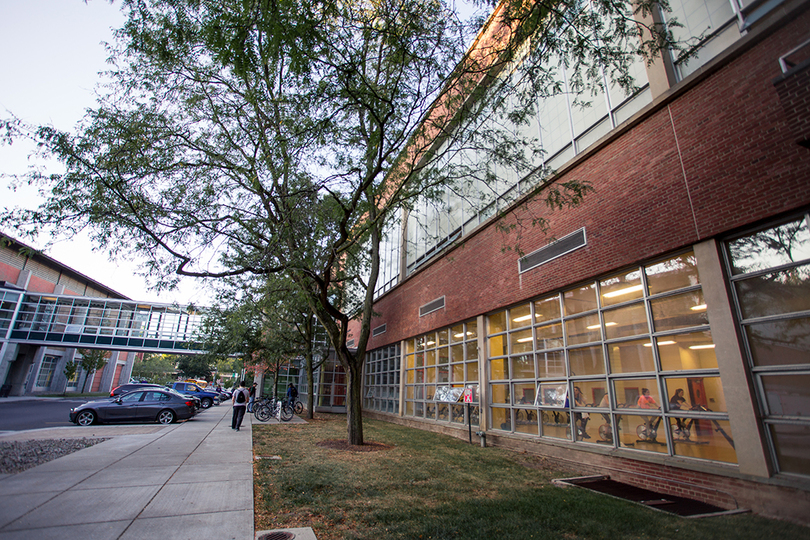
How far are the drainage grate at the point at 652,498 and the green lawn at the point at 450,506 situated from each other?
13.1 inches

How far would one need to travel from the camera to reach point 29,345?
34625 mm

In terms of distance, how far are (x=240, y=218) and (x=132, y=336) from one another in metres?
37.6

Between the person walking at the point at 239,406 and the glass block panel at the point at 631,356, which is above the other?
the glass block panel at the point at 631,356

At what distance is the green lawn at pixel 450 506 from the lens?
4.39 m

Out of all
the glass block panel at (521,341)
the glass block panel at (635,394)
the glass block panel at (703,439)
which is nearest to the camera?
the glass block panel at (703,439)

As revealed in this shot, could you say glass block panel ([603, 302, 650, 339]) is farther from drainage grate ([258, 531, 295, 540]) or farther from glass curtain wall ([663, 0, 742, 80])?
drainage grate ([258, 531, 295, 540])

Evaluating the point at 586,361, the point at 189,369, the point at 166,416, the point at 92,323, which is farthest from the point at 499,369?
the point at 189,369

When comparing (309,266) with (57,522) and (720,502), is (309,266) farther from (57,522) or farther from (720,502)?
(720,502)

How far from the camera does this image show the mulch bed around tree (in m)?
10.4

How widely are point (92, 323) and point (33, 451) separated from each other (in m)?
36.6

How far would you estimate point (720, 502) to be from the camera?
225 inches

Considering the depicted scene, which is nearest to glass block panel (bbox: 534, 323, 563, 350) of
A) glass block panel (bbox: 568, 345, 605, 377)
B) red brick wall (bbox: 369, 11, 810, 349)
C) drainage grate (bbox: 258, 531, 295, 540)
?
glass block panel (bbox: 568, 345, 605, 377)

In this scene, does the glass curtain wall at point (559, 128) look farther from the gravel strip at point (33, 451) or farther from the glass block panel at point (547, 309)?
the gravel strip at point (33, 451)

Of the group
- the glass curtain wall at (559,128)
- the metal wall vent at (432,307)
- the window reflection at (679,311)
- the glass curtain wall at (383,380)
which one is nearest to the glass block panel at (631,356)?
the window reflection at (679,311)
